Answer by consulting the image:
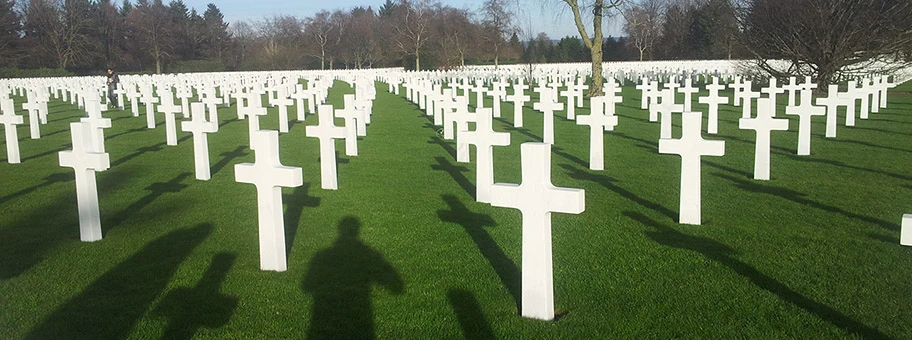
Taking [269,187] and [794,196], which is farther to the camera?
[794,196]

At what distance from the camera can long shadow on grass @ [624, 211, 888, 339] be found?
4074 millimetres

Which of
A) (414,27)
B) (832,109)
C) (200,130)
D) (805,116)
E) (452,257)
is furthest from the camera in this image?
(414,27)

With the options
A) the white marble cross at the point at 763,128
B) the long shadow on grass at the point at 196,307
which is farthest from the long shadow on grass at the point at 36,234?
the white marble cross at the point at 763,128

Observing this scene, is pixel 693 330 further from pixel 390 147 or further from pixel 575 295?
pixel 390 147

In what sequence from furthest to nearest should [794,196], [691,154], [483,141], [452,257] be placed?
[794,196]
[483,141]
[691,154]
[452,257]

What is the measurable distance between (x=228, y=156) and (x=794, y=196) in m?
8.02

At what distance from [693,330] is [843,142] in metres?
9.79

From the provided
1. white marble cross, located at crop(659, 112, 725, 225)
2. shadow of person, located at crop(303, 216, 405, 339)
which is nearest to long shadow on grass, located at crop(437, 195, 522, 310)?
shadow of person, located at crop(303, 216, 405, 339)

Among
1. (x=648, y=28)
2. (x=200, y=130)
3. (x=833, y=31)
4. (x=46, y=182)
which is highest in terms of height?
(x=648, y=28)

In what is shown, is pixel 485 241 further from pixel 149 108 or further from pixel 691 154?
pixel 149 108

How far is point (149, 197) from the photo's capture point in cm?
830

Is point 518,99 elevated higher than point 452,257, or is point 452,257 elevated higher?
point 518,99

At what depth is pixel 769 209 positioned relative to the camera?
713 centimetres

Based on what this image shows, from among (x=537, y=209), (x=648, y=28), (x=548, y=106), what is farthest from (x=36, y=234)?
(x=648, y=28)
